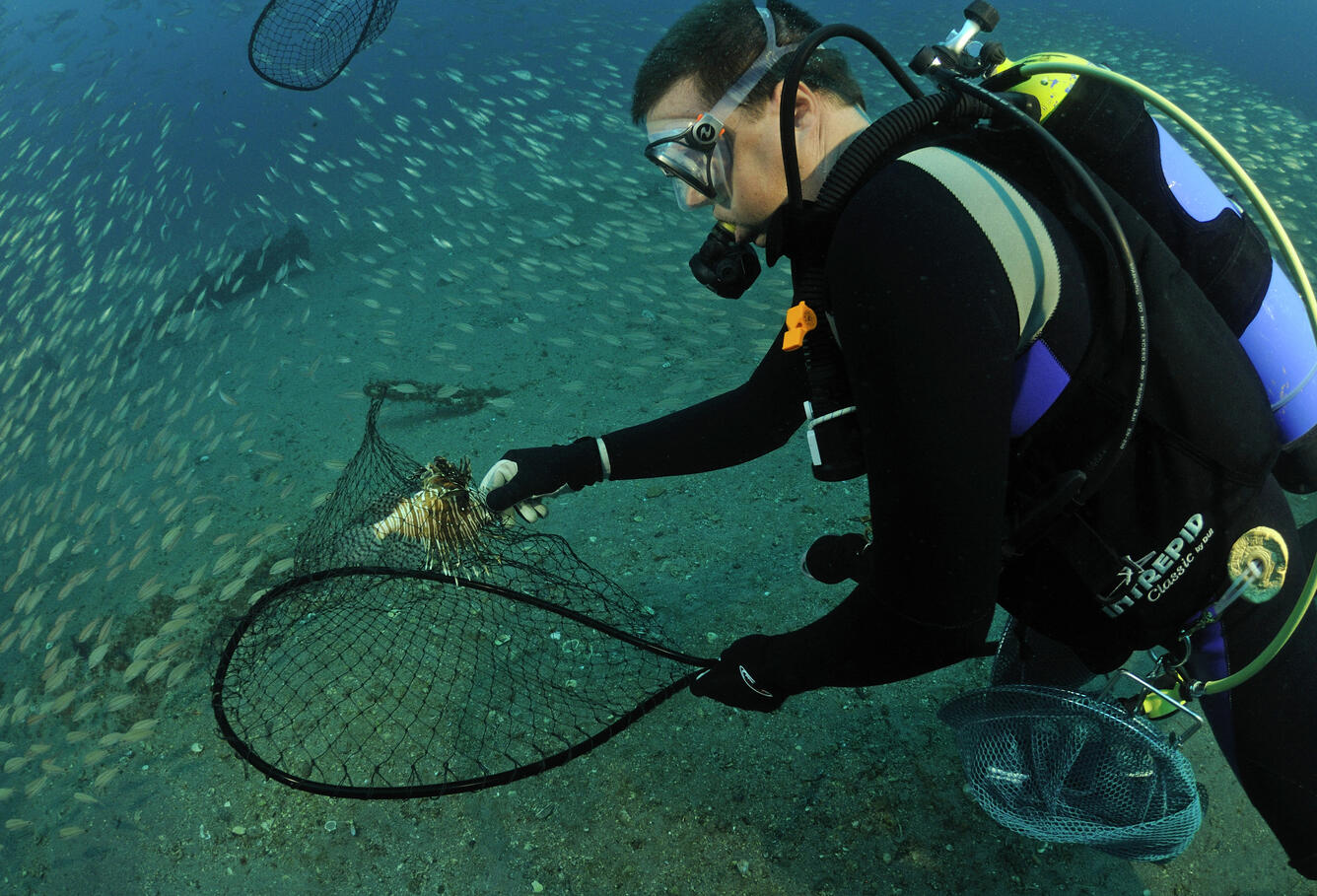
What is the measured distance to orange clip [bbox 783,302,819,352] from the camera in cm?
132

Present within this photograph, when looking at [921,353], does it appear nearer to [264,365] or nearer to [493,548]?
[493,548]

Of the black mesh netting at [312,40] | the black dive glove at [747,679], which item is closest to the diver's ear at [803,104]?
the black dive glove at [747,679]

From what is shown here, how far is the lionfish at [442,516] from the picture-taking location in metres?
2.52

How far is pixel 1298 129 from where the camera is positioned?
13023 millimetres

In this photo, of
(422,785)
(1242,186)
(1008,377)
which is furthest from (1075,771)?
(422,785)

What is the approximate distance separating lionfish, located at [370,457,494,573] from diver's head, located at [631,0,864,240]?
1395 mm

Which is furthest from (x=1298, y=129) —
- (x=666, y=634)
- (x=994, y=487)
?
(x=994, y=487)

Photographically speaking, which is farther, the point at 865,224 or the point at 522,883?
the point at 522,883

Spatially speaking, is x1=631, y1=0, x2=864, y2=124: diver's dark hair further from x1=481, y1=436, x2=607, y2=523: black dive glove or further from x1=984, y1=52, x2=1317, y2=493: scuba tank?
x1=481, y1=436, x2=607, y2=523: black dive glove

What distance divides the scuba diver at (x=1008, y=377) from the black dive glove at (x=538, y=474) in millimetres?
845

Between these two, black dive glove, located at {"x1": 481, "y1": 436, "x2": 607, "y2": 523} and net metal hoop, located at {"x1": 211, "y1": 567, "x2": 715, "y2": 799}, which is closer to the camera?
net metal hoop, located at {"x1": 211, "y1": 567, "x2": 715, "y2": 799}

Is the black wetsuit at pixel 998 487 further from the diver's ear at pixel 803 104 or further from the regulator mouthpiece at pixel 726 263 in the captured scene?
the regulator mouthpiece at pixel 726 263

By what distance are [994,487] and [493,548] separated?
6.37ft

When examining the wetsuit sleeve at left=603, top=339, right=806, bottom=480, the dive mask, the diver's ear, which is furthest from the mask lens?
the wetsuit sleeve at left=603, top=339, right=806, bottom=480
